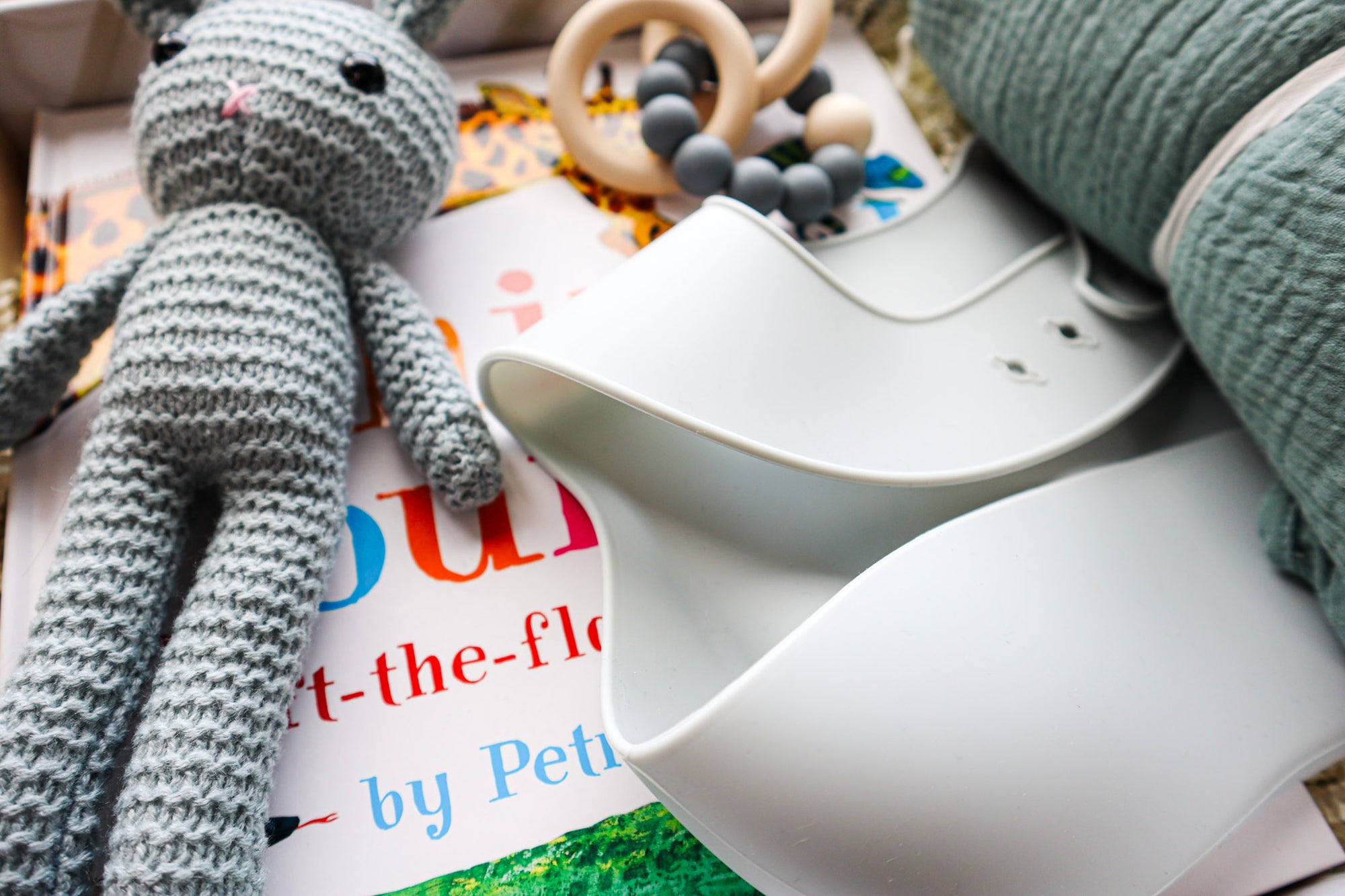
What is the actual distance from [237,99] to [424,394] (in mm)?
220

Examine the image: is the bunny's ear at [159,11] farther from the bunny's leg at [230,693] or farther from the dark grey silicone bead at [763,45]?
the dark grey silicone bead at [763,45]

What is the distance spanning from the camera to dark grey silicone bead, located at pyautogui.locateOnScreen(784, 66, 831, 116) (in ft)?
2.70

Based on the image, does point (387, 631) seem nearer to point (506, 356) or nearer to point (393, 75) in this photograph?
point (506, 356)

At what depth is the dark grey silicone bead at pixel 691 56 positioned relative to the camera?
79 cm

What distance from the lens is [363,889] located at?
0.50m

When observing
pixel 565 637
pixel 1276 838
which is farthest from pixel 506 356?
pixel 1276 838

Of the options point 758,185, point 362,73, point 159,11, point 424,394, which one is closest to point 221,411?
point 424,394

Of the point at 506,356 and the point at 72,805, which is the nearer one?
the point at 72,805

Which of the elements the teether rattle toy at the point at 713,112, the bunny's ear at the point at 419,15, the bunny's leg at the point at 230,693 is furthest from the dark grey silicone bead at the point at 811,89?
the bunny's leg at the point at 230,693

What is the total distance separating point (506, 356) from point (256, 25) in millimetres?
286

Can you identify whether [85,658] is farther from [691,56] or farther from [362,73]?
[691,56]

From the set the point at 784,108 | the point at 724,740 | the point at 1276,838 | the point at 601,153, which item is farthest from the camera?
the point at 784,108

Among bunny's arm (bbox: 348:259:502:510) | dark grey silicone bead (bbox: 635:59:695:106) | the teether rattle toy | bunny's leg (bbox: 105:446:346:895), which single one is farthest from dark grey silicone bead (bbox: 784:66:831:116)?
bunny's leg (bbox: 105:446:346:895)

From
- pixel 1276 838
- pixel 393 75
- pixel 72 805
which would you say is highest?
pixel 393 75
